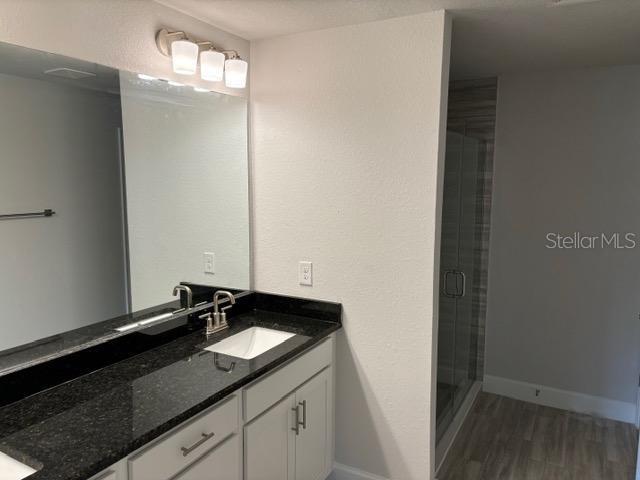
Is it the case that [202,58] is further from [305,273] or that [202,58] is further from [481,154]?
[481,154]

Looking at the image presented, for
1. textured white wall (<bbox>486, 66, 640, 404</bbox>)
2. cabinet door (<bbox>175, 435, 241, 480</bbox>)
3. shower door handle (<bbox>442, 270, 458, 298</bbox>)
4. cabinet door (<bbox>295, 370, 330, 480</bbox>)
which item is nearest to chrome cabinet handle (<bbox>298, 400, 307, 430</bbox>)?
cabinet door (<bbox>295, 370, 330, 480</bbox>)

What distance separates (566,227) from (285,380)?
2347mm

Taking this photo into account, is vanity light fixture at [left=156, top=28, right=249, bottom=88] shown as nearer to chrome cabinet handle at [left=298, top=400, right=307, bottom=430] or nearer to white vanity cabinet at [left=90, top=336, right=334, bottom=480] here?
white vanity cabinet at [left=90, top=336, right=334, bottom=480]

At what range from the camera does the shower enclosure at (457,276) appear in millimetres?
2771

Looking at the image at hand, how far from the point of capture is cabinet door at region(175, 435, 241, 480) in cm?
161

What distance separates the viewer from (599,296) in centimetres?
332

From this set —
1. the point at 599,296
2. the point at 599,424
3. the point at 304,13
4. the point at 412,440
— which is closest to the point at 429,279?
the point at 412,440

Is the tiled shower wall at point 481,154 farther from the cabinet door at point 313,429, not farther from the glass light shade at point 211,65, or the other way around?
the glass light shade at point 211,65

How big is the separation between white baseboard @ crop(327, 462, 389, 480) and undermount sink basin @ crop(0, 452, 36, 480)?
1691mm

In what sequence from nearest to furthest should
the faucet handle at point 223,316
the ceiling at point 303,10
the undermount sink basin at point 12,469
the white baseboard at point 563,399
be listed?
the undermount sink basin at point 12,469, the ceiling at point 303,10, the faucet handle at point 223,316, the white baseboard at point 563,399

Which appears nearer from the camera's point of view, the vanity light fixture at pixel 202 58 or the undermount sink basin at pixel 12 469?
the undermount sink basin at pixel 12 469

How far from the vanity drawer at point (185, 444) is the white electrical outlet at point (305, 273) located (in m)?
0.88

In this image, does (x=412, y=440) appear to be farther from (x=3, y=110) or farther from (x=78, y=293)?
(x=3, y=110)

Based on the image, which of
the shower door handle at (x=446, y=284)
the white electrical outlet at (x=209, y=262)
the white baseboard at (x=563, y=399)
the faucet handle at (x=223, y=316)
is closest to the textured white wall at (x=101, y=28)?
the white electrical outlet at (x=209, y=262)
